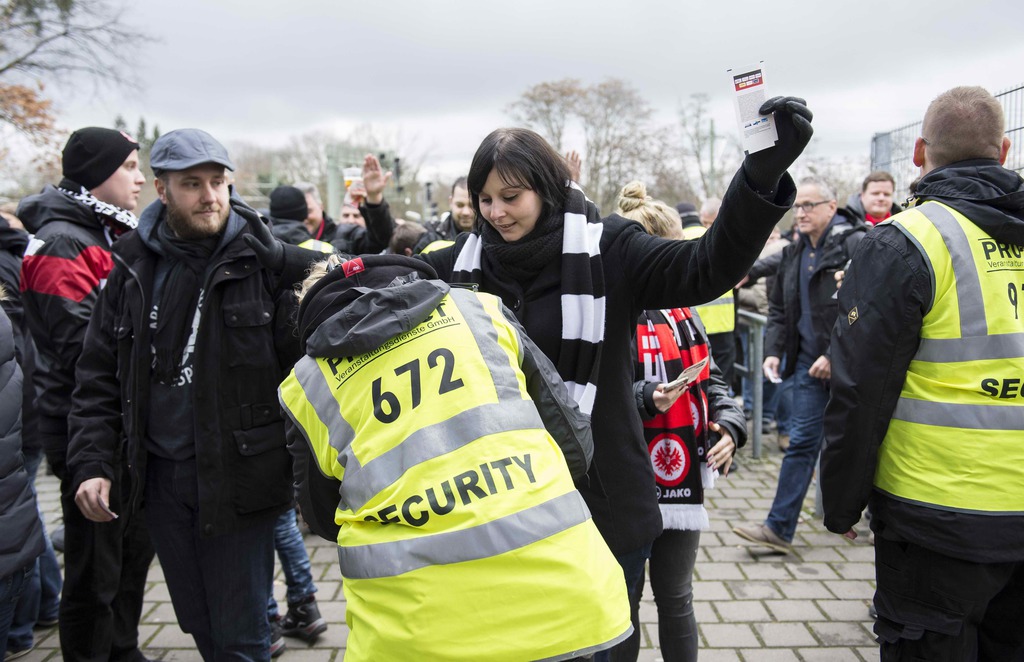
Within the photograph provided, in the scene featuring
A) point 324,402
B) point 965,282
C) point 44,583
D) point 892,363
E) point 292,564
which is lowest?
point 44,583

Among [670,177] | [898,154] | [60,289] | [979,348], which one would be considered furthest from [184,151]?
[670,177]

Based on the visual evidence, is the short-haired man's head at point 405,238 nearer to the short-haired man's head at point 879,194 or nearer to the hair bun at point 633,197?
the hair bun at point 633,197

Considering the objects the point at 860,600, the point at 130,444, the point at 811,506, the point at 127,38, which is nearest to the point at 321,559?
the point at 130,444

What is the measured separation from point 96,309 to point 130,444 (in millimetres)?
566

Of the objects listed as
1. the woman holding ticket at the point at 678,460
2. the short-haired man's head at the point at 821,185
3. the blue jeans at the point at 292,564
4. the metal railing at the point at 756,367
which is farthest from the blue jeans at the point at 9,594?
the metal railing at the point at 756,367

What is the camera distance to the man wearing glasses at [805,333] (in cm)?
469

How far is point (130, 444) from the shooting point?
2.61 m

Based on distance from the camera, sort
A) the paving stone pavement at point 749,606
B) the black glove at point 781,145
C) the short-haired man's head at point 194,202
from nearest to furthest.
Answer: the black glove at point 781,145 < the short-haired man's head at point 194,202 < the paving stone pavement at point 749,606

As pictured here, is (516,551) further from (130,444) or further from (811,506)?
(811,506)

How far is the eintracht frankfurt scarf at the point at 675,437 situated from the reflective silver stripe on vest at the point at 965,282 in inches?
35.7

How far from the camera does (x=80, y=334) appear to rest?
3.12 m

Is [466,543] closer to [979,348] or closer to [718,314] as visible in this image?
[979,348]

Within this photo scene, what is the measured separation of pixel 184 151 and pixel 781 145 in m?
2.03

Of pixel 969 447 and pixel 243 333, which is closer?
pixel 969 447
